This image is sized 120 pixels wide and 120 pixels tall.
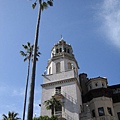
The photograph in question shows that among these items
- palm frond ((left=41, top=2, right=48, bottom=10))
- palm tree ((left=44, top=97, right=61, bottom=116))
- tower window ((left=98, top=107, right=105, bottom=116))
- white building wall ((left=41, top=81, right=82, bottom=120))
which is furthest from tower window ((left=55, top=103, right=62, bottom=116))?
palm frond ((left=41, top=2, right=48, bottom=10))

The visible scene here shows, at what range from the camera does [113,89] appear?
39625 mm

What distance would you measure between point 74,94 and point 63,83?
151 inches

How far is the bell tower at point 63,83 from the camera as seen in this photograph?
3300cm

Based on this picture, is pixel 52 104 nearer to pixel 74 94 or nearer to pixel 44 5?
pixel 74 94

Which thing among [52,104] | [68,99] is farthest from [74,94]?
[52,104]

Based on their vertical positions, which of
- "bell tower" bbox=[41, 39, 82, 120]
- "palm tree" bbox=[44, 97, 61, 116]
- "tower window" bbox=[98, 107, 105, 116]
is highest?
"bell tower" bbox=[41, 39, 82, 120]

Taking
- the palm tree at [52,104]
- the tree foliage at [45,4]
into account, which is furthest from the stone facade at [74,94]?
the tree foliage at [45,4]

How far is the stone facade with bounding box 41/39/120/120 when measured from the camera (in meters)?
32.7

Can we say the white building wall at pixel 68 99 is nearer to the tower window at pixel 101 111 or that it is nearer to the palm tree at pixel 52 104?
the palm tree at pixel 52 104

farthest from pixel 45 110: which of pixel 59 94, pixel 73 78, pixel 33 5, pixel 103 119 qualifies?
pixel 33 5

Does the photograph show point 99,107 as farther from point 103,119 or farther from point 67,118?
point 67,118

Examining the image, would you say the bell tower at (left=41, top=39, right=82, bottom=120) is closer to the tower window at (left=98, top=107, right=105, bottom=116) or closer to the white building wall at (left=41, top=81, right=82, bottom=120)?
the white building wall at (left=41, top=81, right=82, bottom=120)

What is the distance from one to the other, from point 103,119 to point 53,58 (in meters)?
18.7

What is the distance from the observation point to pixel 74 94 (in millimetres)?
34438
